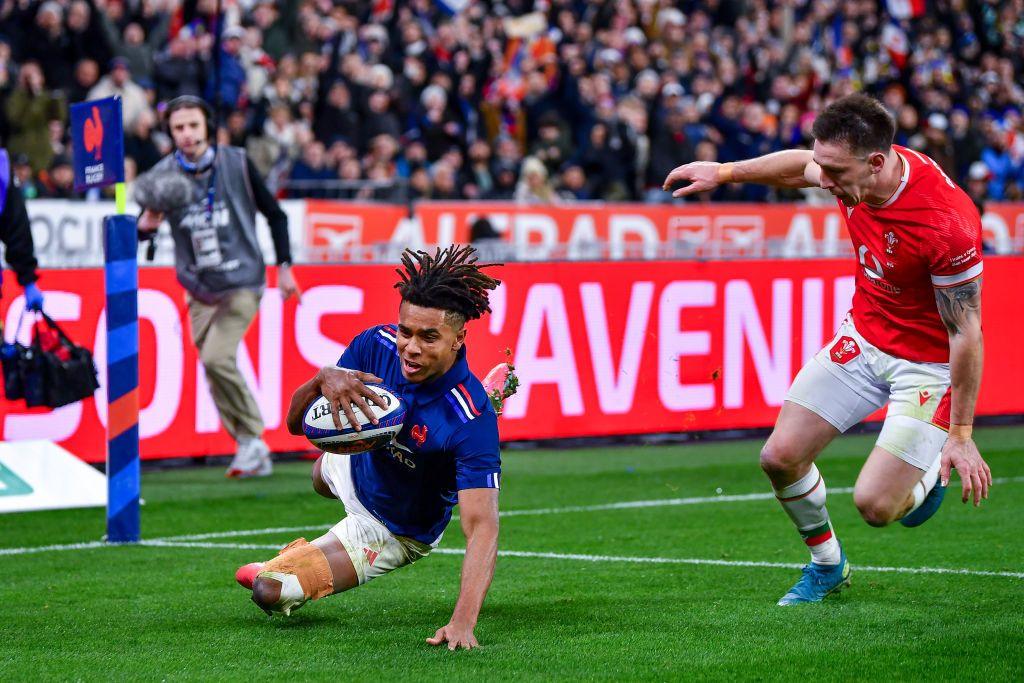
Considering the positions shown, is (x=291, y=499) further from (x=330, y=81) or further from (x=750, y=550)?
(x=330, y=81)

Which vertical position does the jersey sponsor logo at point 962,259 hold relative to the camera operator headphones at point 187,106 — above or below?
below

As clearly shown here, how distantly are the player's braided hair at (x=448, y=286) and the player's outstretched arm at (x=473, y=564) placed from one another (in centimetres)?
69

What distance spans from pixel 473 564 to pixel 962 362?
2.13 m

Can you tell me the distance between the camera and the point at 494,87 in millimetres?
21828

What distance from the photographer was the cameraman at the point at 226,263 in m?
11.0

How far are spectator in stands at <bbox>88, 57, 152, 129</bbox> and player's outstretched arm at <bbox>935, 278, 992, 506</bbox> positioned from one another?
12.0 meters

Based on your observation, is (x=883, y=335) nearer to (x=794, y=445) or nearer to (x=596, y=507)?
(x=794, y=445)

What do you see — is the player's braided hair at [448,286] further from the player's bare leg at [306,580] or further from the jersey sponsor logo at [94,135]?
the jersey sponsor logo at [94,135]

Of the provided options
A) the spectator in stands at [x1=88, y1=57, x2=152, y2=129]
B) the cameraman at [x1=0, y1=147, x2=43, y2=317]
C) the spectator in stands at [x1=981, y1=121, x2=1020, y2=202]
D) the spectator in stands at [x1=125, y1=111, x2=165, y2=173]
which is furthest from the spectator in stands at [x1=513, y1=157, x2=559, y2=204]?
the cameraman at [x1=0, y1=147, x2=43, y2=317]

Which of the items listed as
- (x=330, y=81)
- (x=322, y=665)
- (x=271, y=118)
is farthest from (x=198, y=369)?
(x=330, y=81)

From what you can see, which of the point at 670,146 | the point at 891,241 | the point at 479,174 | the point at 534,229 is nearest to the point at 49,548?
the point at 891,241

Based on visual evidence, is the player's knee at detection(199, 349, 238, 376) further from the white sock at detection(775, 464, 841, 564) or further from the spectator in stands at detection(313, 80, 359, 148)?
the spectator in stands at detection(313, 80, 359, 148)

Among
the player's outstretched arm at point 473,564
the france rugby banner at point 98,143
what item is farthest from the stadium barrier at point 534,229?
the player's outstretched arm at point 473,564

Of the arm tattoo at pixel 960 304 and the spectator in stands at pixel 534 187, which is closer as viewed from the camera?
the arm tattoo at pixel 960 304
